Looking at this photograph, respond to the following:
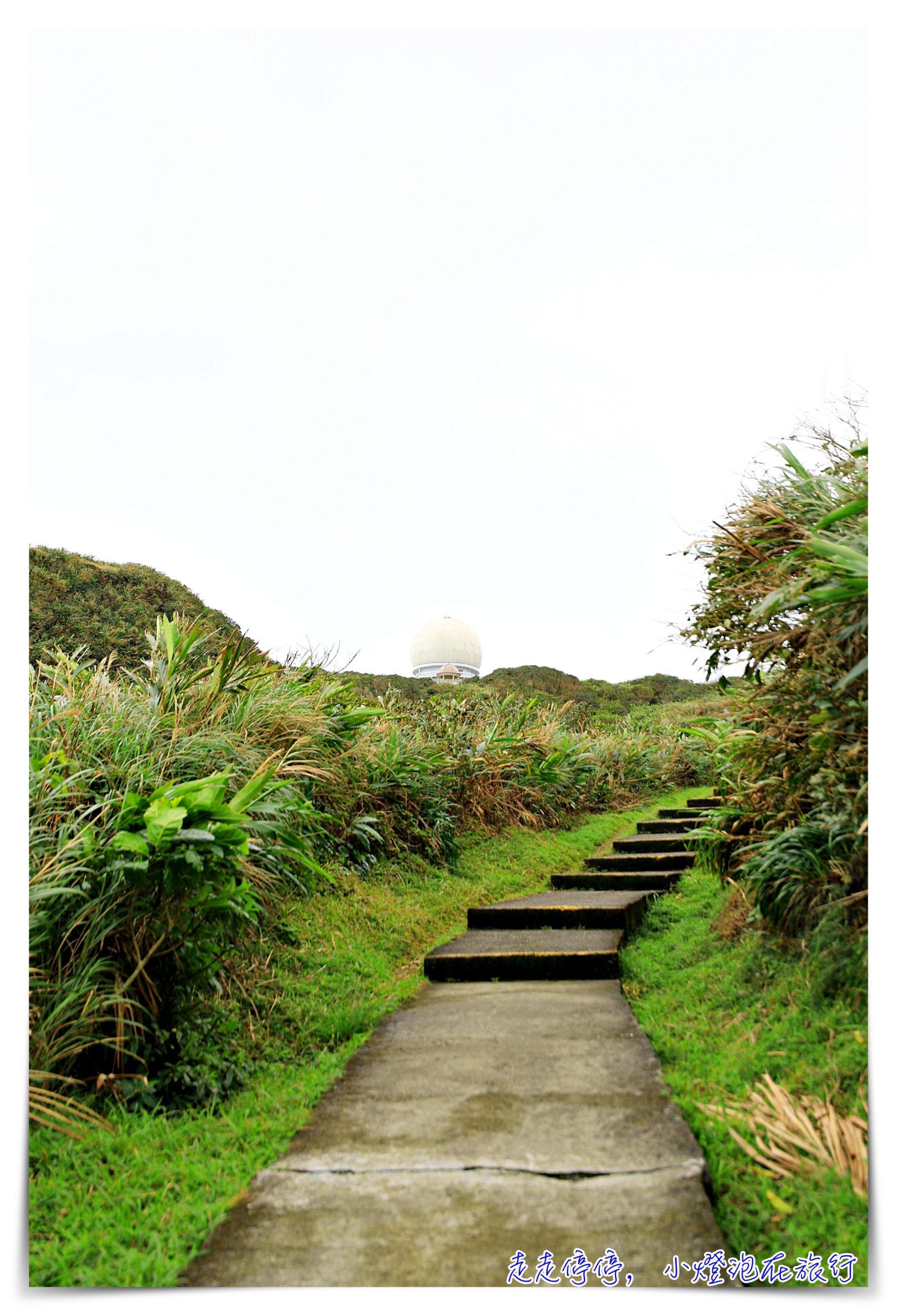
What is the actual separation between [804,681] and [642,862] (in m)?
4.23

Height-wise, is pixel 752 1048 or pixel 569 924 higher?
pixel 752 1048

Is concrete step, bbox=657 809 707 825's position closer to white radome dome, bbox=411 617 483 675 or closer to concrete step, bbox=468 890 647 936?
concrete step, bbox=468 890 647 936

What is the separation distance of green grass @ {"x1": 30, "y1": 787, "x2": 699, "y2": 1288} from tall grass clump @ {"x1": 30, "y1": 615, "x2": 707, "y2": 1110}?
5.4 inches

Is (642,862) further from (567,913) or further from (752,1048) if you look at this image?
(752,1048)

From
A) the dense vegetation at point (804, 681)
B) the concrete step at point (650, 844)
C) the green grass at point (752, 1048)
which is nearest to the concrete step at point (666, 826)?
the concrete step at point (650, 844)

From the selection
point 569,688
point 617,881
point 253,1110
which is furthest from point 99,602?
point 253,1110

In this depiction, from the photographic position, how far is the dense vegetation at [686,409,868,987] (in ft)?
8.11

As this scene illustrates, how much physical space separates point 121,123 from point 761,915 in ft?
13.0

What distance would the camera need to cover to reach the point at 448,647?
91.0ft

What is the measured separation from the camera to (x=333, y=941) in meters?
4.20

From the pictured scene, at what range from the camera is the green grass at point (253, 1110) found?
1.90 meters

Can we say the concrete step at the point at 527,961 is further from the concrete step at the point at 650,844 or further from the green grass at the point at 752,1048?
the concrete step at the point at 650,844

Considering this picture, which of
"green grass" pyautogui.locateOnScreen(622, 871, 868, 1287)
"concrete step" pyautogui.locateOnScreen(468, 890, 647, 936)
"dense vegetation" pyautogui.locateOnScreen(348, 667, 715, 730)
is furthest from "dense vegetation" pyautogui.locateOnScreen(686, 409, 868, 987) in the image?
"dense vegetation" pyautogui.locateOnScreen(348, 667, 715, 730)
